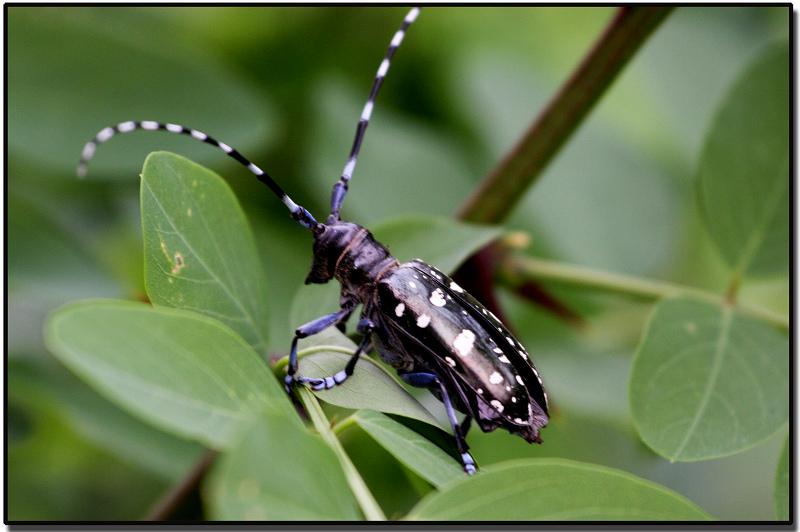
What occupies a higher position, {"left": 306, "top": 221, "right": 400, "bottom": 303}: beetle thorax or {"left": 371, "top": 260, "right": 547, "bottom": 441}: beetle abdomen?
{"left": 306, "top": 221, "right": 400, "bottom": 303}: beetle thorax

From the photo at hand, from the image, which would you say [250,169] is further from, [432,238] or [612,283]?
[612,283]

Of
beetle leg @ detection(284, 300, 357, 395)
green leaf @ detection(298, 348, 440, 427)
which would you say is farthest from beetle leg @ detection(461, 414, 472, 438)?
beetle leg @ detection(284, 300, 357, 395)

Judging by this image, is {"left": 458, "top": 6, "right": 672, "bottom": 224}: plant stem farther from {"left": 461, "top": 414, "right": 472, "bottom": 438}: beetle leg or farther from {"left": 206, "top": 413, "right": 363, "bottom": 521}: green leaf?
{"left": 206, "top": 413, "right": 363, "bottom": 521}: green leaf

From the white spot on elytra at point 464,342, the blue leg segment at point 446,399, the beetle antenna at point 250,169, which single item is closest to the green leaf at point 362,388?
the blue leg segment at point 446,399

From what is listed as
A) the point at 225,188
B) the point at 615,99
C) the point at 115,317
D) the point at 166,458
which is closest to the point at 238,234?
the point at 225,188

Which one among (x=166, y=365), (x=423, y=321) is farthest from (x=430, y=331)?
(x=166, y=365)

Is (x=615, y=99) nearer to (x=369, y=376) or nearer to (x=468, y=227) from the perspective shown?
(x=468, y=227)

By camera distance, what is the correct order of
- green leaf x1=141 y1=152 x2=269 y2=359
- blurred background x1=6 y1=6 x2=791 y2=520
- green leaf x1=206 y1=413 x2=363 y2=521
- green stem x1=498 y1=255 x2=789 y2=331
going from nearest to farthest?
1. green leaf x1=206 y1=413 x2=363 y2=521
2. green leaf x1=141 y1=152 x2=269 y2=359
3. green stem x1=498 y1=255 x2=789 y2=331
4. blurred background x1=6 y1=6 x2=791 y2=520
